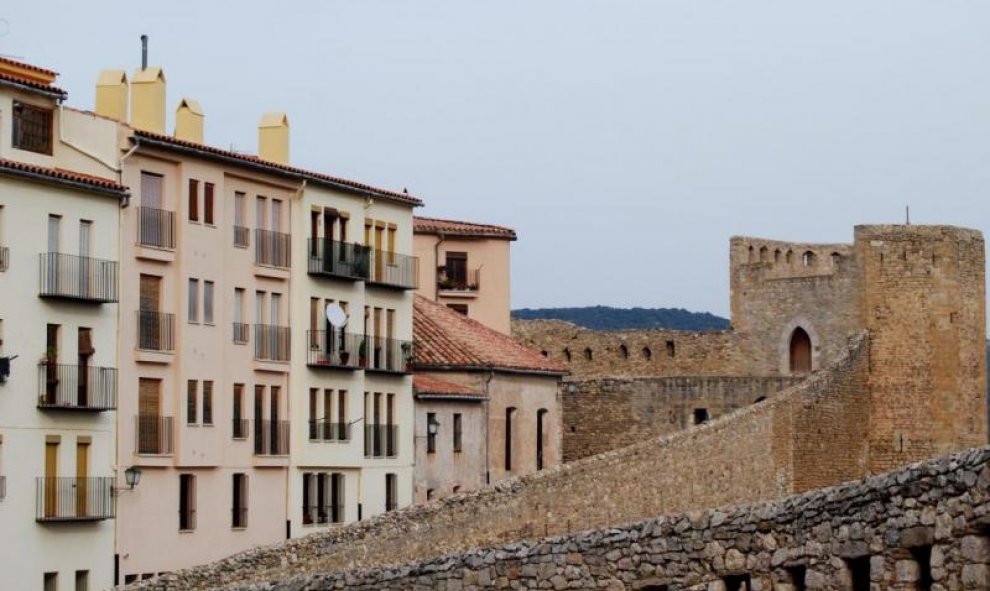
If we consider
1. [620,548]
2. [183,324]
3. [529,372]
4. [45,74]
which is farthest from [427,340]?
[620,548]

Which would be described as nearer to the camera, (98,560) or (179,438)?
(98,560)

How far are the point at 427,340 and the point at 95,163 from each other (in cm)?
1740

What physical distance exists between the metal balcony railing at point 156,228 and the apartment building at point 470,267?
2408 centimetres

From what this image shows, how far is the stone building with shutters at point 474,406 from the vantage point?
6072 centimetres

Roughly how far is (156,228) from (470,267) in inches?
1044

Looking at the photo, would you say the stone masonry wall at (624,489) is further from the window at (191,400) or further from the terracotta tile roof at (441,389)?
the window at (191,400)

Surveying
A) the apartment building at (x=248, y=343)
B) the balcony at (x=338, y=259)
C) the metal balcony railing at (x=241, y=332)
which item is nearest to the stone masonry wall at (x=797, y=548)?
the apartment building at (x=248, y=343)


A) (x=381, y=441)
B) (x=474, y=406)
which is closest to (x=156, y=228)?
(x=381, y=441)

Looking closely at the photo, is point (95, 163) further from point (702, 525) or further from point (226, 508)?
point (702, 525)

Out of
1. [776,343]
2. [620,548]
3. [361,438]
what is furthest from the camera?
[776,343]

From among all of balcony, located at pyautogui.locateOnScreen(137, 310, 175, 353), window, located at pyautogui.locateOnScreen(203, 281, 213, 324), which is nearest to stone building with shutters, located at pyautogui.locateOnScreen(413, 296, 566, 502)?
window, located at pyautogui.locateOnScreen(203, 281, 213, 324)

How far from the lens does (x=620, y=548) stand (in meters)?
23.0

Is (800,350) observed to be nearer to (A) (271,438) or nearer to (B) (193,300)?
(A) (271,438)

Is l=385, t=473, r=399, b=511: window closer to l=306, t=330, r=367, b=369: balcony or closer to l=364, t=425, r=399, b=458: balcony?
l=364, t=425, r=399, b=458: balcony
